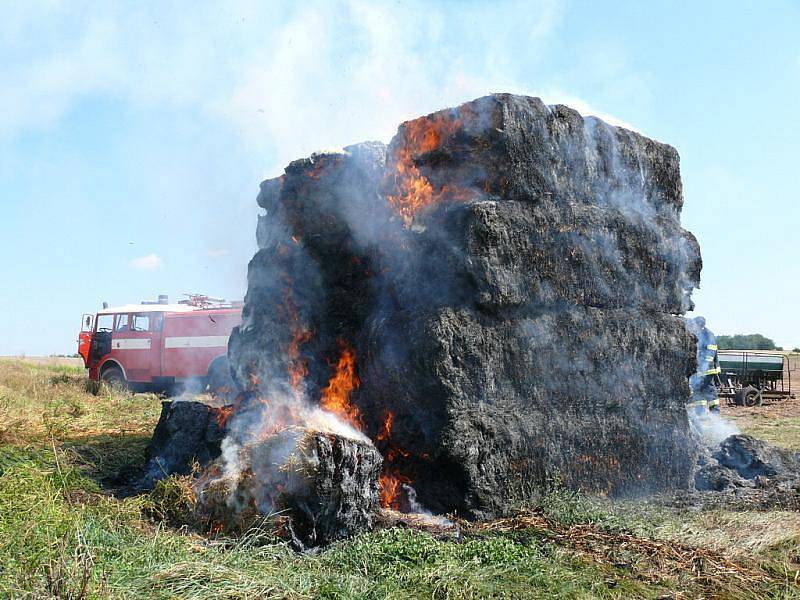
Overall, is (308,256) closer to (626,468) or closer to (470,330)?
(470,330)

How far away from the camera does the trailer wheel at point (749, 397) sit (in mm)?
21594

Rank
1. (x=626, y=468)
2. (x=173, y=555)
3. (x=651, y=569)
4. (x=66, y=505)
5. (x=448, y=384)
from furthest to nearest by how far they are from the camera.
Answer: (x=626, y=468) → (x=448, y=384) → (x=66, y=505) → (x=651, y=569) → (x=173, y=555)

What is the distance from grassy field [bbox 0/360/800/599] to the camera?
372cm

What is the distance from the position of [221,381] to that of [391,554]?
471 cm

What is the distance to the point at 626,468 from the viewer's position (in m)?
7.07

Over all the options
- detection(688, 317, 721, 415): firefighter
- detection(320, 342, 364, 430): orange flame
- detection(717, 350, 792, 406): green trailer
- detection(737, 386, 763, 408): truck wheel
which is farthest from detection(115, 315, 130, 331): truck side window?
detection(737, 386, 763, 408): truck wheel

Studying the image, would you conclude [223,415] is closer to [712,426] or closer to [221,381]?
[221,381]

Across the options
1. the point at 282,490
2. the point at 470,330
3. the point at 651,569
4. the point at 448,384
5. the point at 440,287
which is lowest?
the point at 651,569

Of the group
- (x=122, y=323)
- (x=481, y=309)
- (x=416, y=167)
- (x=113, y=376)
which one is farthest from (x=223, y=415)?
(x=113, y=376)

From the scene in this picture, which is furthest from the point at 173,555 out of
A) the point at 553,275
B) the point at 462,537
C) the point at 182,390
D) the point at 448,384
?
the point at 182,390

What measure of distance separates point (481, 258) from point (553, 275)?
966 millimetres

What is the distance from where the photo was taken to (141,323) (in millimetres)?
19250

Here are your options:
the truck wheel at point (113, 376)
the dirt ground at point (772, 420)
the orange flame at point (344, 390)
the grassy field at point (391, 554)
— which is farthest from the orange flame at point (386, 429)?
the truck wheel at point (113, 376)

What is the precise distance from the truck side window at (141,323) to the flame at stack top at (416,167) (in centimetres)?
1416
